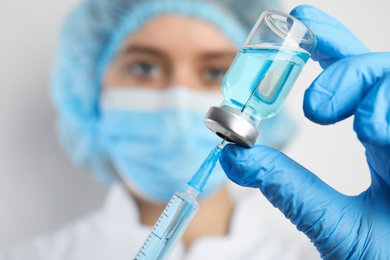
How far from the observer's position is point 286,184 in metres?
0.80

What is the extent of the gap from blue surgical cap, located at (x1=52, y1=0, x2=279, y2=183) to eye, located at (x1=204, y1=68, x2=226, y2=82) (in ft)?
0.46

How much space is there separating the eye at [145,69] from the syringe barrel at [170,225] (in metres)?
0.89

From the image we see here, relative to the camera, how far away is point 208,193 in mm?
1581

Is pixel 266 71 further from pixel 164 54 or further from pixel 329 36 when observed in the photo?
pixel 164 54

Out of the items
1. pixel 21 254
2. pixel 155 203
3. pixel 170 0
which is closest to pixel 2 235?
pixel 21 254

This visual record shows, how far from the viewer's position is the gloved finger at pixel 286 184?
2.57 ft

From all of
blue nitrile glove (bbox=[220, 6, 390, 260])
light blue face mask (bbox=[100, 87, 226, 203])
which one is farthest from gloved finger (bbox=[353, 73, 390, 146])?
light blue face mask (bbox=[100, 87, 226, 203])

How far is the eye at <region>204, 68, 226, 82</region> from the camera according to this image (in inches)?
62.3

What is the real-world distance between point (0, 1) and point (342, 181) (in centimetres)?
188

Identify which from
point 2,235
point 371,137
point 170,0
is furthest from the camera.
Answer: point 2,235

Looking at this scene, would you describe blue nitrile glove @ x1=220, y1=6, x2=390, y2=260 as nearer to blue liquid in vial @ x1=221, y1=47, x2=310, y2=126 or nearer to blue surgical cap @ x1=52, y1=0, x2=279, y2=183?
blue liquid in vial @ x1=221, y1=47, x2=310, y2=126

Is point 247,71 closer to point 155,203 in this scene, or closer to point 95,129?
point 155,203

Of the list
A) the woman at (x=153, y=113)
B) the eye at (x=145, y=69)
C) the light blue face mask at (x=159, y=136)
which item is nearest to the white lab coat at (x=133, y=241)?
the woman at (x=153, y=113)

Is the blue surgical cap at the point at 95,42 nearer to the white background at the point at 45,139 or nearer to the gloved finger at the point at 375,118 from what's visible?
the white background at the point at 45,139
